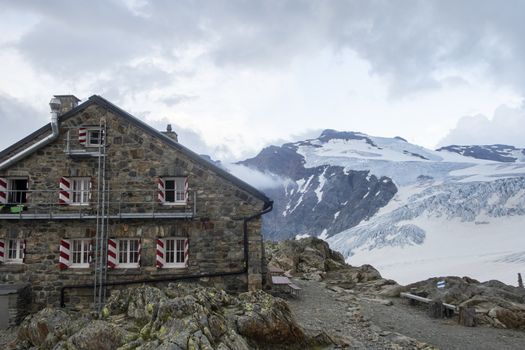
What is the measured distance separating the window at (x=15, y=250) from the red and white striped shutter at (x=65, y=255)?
5.47 ft

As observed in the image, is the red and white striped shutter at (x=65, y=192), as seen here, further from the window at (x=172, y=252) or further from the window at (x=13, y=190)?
the window at (x=172, y=252)

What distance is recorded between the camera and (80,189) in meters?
19.5

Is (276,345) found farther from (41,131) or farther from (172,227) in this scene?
(41,131)

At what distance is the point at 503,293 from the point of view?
70.1 feet

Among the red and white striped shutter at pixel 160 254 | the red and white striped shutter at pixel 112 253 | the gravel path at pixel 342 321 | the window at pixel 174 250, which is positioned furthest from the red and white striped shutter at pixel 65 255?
the gravel path at pixel 342 321

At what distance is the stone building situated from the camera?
1856 centimetres

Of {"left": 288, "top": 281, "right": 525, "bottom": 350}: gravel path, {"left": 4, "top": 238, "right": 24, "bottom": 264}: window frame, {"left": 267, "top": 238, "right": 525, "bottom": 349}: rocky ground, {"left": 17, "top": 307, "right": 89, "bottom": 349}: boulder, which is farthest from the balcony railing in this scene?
{"left": 288, "top": 281, "right": 525, "bottom": 350}: gravel path

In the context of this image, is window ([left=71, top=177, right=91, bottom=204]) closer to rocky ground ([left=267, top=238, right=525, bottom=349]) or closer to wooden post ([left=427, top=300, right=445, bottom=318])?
rocky ground ([left=267, top=238, right=525, bottom=349])

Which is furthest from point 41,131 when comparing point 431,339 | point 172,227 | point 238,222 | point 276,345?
point 431,339

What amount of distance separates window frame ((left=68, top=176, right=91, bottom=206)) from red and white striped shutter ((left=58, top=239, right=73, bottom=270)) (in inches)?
63.0

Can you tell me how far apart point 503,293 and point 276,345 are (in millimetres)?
14662

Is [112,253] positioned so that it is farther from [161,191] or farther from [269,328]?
[269,328]

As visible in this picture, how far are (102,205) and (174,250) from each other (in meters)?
3.35

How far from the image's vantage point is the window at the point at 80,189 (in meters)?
19.3
